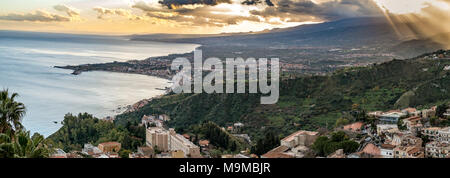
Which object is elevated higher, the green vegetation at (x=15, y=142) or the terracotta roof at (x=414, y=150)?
the green vegetation at (x=15, y=142)

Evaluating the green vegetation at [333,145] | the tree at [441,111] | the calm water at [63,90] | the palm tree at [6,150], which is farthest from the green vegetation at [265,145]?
the calm water at [63,90]

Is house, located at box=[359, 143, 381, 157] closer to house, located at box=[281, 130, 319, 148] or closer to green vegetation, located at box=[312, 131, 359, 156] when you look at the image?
green vegetation, located at box=[312, 131, 359, 156]

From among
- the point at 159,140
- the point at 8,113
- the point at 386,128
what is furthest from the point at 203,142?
the point at 8,113

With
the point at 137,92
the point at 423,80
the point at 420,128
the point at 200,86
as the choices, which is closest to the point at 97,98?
the point at 137,92

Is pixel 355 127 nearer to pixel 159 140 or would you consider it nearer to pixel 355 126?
pixel 355 126

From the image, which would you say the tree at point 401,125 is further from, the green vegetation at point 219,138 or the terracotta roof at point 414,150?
the green vegetation at point 219,138
